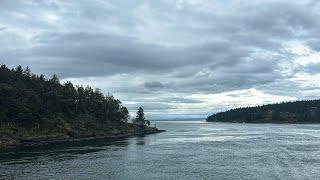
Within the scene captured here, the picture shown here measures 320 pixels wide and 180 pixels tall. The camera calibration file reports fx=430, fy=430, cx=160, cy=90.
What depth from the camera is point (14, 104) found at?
6762 inches

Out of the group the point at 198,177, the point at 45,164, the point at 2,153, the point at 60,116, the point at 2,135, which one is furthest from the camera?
the point at 60,116

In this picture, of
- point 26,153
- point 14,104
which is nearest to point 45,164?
point 26,153

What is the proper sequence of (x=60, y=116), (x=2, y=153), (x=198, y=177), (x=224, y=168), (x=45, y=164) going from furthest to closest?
(x=60, y=116) → (x=2, y=153) → (x=45, y=164) → (x=224, y=168) → (x=198, y=177)

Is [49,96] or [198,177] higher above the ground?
[49,96]

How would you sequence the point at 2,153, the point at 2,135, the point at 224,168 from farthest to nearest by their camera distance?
1. the point at 2,135
2. the point at 2,153
3. the point at 224,168

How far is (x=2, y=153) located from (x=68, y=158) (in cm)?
2493

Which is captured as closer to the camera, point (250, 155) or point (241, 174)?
point (241, 174)

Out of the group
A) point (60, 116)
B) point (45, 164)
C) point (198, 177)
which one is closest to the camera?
point (198, 177)

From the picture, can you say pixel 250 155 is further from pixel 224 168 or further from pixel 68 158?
pixel 68 158

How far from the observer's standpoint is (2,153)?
131 m

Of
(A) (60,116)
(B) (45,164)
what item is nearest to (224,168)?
(B) (45,164)

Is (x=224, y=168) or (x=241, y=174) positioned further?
(x=224, y=168)

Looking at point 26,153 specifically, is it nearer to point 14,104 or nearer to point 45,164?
point 45,164

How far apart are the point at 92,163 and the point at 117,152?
98.0ft
